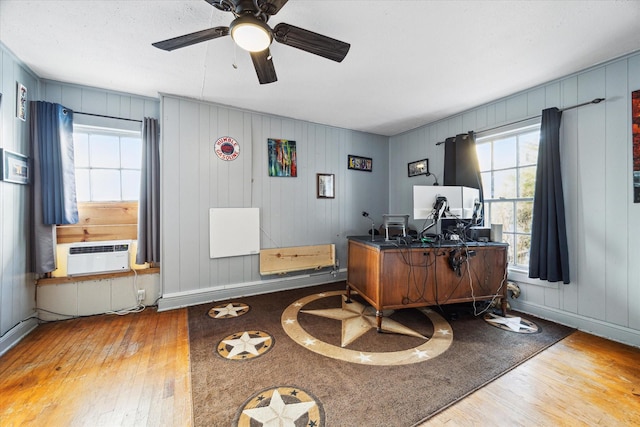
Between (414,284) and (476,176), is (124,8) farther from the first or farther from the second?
(476,176)

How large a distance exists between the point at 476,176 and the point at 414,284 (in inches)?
70.5

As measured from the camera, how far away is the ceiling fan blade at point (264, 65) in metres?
1.70

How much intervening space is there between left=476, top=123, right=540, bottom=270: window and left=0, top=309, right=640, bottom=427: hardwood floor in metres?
1.06

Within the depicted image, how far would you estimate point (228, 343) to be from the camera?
85.4 inches

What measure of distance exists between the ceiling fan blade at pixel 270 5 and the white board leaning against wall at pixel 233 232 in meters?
2.36

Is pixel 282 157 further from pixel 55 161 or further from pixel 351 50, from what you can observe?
pixel 55 161

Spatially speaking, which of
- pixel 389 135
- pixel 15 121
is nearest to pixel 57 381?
pixel 15 121

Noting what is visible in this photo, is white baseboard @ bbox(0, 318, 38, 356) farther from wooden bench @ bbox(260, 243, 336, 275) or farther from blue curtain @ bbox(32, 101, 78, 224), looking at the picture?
wooden bench @ bbox(260, 243, 336, 275)

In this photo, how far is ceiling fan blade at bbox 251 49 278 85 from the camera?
1698 mm

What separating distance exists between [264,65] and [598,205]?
3.21 m

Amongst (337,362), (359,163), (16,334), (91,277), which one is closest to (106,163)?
(91,277)

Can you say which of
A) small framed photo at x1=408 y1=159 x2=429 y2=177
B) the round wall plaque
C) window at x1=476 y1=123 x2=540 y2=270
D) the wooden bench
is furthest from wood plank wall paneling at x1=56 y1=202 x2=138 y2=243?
window at x1=476 y1=123 x2=540 y2=270

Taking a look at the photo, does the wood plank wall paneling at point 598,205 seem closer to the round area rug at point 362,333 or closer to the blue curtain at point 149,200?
the round area rug at point 362,333

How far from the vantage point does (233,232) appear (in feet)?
10.9
